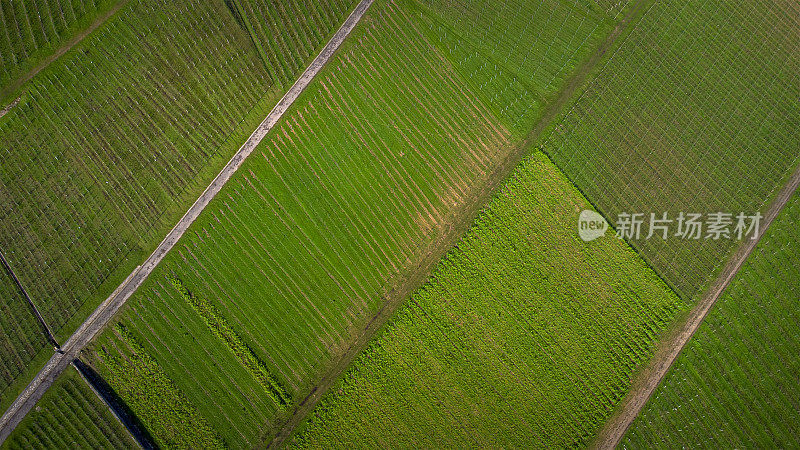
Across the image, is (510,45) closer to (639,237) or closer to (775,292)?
(639,237)

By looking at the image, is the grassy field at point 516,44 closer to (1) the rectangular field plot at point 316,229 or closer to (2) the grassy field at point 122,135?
(1) the rectangular field plot at point 316,229

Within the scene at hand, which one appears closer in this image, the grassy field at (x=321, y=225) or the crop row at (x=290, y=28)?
the grassy field at (x=321, y=225)

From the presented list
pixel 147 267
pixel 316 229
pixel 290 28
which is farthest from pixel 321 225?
pixel 290 28

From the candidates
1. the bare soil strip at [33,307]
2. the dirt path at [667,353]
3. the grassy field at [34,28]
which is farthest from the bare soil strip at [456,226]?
the grassy field at [34,28]

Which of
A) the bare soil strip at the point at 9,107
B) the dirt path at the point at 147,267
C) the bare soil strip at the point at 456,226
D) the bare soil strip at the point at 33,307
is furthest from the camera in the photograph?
the bare soil strip at the point at 9,107

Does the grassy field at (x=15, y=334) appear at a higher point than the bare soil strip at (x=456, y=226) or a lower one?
lower

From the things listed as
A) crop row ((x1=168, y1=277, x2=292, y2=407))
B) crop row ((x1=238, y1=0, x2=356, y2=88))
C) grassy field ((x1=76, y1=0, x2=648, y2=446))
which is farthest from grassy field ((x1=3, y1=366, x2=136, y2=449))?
crop row ((x1=238, y1=0, x2=356, y2=88))

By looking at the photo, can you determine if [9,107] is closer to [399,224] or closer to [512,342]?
[399,224]
